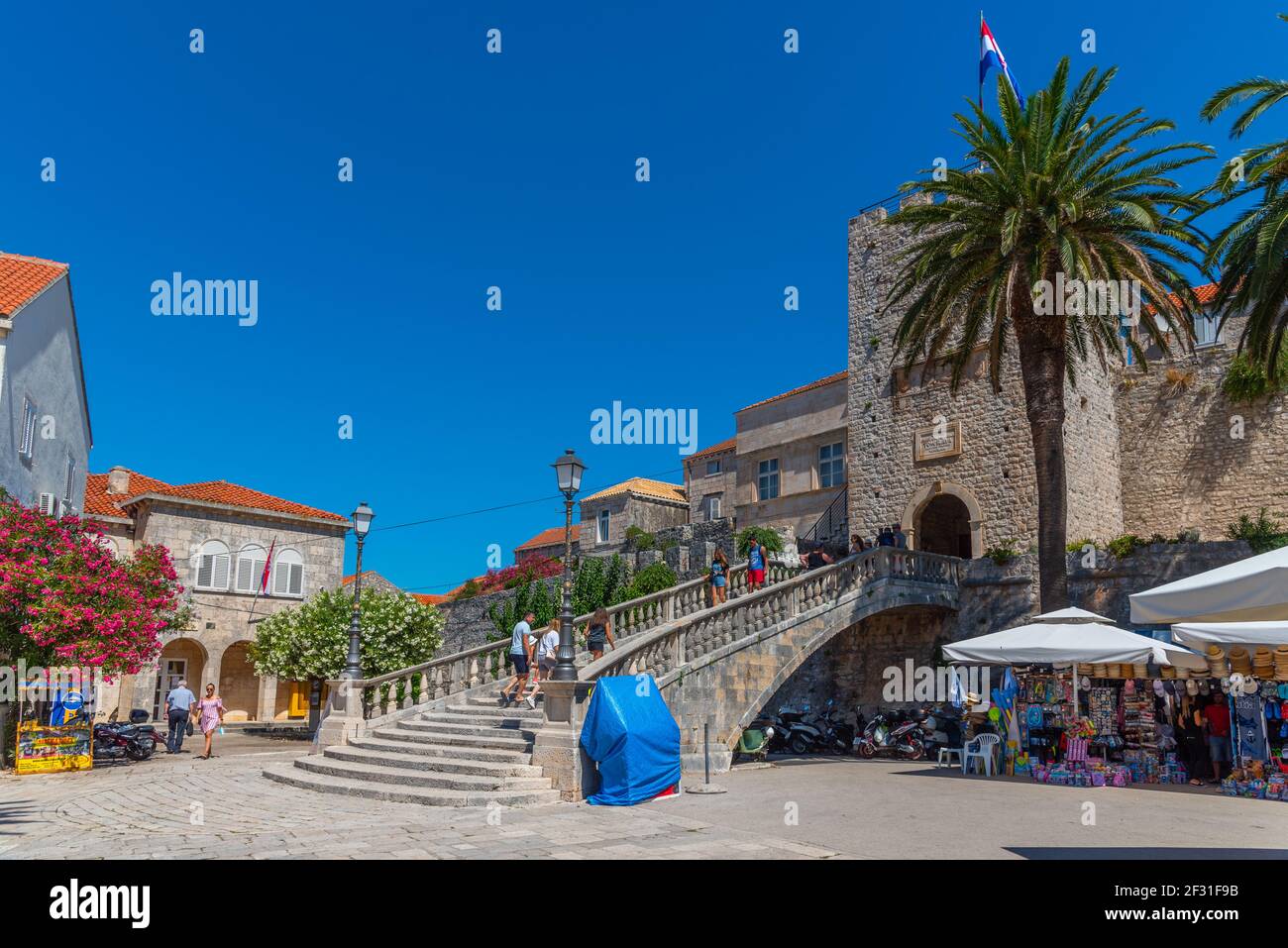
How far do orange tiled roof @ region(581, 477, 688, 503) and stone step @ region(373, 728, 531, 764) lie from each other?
30976 millimetres

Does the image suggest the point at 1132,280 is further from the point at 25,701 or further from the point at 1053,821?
the point at 25,701

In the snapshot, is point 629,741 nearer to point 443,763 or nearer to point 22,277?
point 443,763

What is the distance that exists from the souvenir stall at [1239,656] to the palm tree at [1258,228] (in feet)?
17.3

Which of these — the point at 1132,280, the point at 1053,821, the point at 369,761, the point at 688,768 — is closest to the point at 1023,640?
the point at 1053,821

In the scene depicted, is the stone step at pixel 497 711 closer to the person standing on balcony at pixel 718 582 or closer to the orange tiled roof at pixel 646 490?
the person standing on balcony at pixel 718 582

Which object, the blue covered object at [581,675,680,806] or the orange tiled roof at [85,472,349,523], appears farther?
the orange tiled roof at [85,472,349,523]

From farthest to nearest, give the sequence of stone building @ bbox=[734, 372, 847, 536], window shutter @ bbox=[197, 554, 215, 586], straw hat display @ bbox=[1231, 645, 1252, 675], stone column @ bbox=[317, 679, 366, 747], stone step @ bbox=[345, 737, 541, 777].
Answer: window shutter @ bbox=[197, 554, 215, 586]
stone building @ bbox=[734, 372, 847, 536]
stone column @ bbox=[317, 679, 366, 747]
stone step @ bbox=[345, 737, 541, 777]
straw hat display @ bbox=[1231, 645, 1252, 675]

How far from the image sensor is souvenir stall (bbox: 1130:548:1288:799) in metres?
8.51

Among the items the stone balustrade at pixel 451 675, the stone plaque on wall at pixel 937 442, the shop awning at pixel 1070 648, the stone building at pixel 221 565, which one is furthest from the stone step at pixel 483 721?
the stone building at pixel 221 565

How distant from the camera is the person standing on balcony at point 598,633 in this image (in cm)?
1714

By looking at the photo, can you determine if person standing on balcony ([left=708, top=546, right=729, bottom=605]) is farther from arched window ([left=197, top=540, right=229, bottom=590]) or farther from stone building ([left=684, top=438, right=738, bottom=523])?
arched window ([left=197, top=540, right=229, bottom=590])

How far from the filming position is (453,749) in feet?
45.1

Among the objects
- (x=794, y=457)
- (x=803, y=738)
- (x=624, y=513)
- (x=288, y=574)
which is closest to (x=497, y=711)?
(x=803, y=738)

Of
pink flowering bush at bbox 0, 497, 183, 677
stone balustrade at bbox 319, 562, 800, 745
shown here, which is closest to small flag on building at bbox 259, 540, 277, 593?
stone balustrade at bbox 319, 562, 800, 745
